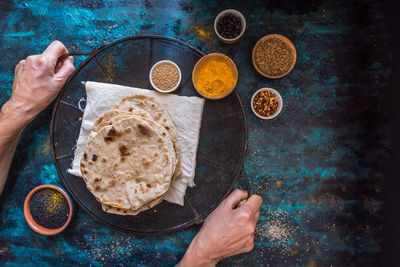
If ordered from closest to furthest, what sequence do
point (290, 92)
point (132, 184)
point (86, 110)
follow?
point (132, 184)
point (86, 110)
point (290, 92)

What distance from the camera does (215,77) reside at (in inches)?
72.2

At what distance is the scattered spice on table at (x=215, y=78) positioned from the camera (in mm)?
1827

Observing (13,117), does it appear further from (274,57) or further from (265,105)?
(274,57)

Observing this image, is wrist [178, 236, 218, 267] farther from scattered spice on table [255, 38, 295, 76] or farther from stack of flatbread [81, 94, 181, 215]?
scattered spice on table [255, 38, 295, 76]

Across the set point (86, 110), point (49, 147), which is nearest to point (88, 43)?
point (86, 110)

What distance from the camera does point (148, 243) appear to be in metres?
2.08

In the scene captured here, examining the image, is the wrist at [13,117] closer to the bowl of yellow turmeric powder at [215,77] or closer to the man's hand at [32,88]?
the man's hand at [32,88]

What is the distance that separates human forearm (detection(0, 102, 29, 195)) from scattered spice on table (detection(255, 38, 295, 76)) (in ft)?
6.84

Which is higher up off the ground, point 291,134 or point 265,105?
point 265,105

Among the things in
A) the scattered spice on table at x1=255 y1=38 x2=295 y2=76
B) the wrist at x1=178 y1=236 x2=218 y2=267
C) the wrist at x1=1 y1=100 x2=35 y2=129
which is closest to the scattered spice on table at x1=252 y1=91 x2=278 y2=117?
the scattered spice on table at x1=255 y1=38 x2=295 y2=76

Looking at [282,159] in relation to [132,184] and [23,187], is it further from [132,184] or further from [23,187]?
[23,187]

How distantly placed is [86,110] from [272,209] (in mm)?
1857

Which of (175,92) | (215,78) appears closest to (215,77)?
(215,78)

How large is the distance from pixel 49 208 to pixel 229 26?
2200mm
